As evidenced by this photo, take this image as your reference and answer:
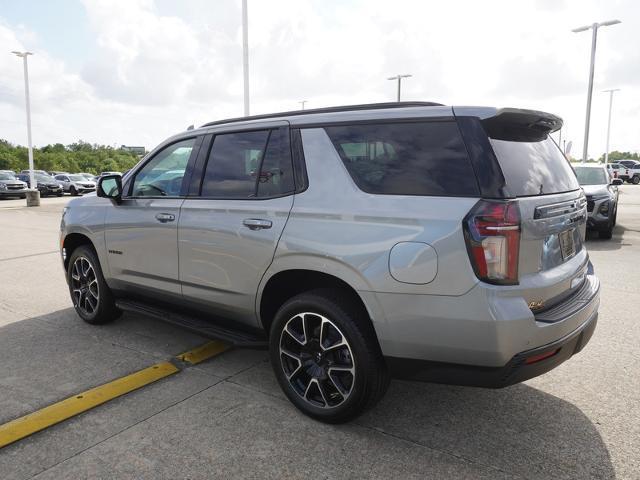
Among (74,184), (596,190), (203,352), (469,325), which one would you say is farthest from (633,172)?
(469,325)

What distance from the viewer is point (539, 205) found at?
2.56 metres

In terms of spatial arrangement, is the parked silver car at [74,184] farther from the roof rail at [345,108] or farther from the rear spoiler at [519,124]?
the rear spoiler at [519,124]

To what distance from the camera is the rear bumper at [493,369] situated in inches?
96.6

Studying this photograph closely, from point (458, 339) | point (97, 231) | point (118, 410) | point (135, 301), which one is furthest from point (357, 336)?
point (97, 231)

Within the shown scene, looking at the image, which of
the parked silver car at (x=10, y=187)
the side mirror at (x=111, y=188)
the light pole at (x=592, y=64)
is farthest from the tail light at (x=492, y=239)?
the parked silver car at (x=10, y=187)

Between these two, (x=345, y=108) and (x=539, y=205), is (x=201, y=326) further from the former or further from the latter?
(x=539, y=205)

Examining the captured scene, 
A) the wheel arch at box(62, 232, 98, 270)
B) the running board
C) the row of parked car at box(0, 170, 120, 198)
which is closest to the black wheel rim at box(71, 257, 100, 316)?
the wheel arch at box(62, 232, 98, 270)

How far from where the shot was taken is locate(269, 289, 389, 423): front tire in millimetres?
2750

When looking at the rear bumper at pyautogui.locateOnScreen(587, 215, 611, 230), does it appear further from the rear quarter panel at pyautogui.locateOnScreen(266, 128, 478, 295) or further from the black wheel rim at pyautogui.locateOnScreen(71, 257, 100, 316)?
the black wheel rim at pyautogui.locateOnScreen(71, 257, 100, 316)

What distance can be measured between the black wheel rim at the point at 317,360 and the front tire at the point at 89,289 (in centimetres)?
230

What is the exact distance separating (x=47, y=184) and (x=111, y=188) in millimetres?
30462

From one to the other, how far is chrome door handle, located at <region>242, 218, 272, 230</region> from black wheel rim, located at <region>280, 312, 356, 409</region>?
59cm

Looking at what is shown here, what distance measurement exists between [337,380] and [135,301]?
221cm

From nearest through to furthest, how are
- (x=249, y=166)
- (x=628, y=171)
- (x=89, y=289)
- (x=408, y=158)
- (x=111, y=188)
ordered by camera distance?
(x=408, y=158), (x=249, y=166), (x=111, y=188), (x=89, y=289), (x=628, y=171)
